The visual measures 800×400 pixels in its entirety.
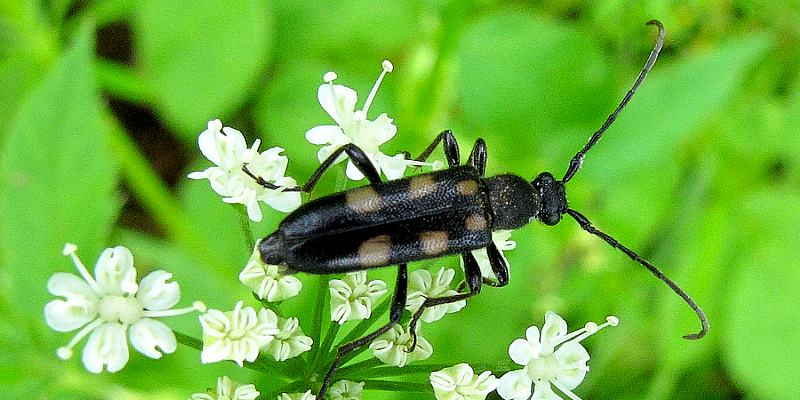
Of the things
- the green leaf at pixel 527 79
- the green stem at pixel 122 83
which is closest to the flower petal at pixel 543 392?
the green leaf at pixel 527 79

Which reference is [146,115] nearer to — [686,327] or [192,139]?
[192,139]

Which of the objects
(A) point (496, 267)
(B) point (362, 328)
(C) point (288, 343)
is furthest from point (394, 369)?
(A) point (496, 267)

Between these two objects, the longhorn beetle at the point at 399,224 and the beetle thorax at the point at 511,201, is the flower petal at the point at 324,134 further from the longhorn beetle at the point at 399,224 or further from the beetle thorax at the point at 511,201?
the beetle thorax at the point at 511,201

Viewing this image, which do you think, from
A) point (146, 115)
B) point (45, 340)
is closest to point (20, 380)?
point (45, 340)

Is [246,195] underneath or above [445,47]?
underneath

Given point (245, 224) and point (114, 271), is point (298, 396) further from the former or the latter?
point (114, 271)

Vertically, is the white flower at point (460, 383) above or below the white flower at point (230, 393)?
above

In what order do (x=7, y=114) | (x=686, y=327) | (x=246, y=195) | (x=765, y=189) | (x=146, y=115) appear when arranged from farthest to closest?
(x=146, y=115) < (x=765, y=189) < (x=7, y=114) < (x=686, y=327) < (x=246, y=195)
